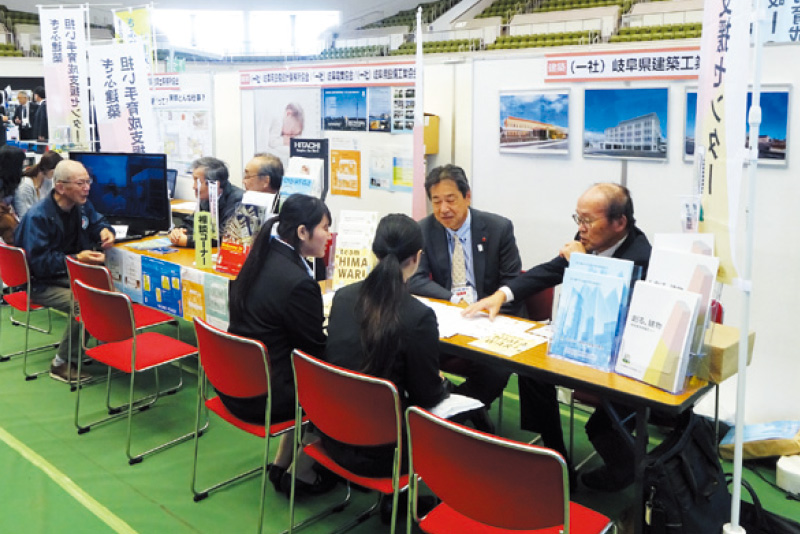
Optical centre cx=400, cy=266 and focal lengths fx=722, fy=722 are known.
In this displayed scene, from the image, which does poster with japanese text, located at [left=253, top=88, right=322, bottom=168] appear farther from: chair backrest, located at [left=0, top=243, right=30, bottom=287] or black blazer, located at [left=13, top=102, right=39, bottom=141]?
black blazer, located at [left=13, top=102, right=39, bottom=141]

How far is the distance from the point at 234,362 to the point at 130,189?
2394mm

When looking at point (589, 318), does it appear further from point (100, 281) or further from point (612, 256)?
point (100, 281)

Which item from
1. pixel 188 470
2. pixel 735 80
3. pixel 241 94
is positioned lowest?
pixel 188 470

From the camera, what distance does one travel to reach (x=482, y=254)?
127 inches

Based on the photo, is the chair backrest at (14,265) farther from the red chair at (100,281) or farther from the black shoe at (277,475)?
the black shoe at (277,475)

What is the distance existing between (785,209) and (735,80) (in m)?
1.33

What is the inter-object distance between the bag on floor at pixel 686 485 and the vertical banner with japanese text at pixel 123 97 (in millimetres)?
4539

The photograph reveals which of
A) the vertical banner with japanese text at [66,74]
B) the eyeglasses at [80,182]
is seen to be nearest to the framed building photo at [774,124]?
the eyeglasses at [80,182]

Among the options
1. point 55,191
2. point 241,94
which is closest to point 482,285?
point 55,191

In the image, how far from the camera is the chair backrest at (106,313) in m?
2.92

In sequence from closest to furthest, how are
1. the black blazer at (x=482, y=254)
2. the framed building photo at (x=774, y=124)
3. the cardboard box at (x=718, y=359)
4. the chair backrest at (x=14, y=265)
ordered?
the cardboard box at (x=718, y=359), the framed building photo at (x=774, y=124), the black blazer at (x=482, y=254), the chair backrest at (x=14, y=265)

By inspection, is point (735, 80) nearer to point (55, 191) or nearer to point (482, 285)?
point (482, 285)

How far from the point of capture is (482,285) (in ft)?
10.7

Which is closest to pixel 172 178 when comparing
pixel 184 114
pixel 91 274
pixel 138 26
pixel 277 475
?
pixel 184 114
